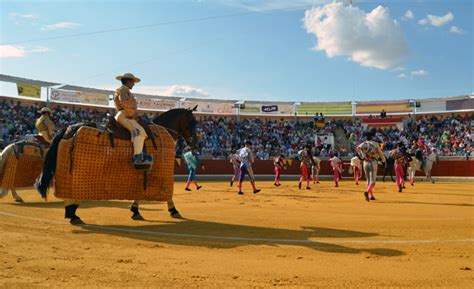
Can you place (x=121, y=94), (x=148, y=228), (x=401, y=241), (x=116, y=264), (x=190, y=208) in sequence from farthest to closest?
(x=190, y=208) → (x=121, y=94) → (x=148, y=228) → (x=401, y=241) → (x=116, y=264)

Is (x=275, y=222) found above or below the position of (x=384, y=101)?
below

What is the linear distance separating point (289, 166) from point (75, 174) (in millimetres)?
22521

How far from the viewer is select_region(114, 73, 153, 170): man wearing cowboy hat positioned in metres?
6.78

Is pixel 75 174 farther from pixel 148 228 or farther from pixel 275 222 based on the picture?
pixel 275 222

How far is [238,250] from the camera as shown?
479 centimetres

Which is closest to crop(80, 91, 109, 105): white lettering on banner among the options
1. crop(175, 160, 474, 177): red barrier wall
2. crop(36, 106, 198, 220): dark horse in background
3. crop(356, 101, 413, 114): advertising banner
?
crop(175, 160, 474, 177): red barrier wall

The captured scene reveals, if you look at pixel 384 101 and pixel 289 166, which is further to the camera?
pixel 384 101

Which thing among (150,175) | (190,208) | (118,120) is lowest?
(190,208)

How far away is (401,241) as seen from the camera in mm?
5273

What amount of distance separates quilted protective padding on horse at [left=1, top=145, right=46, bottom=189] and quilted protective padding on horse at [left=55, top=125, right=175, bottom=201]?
450 cm

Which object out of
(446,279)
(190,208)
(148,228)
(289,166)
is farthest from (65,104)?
(446,279)

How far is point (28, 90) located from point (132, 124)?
79.2ft

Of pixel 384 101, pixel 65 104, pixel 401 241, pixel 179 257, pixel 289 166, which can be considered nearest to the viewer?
pixel 179 257

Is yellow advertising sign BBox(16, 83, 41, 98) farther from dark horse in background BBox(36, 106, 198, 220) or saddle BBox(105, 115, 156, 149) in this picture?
saddle BBox(105, 115, 156, 149)
